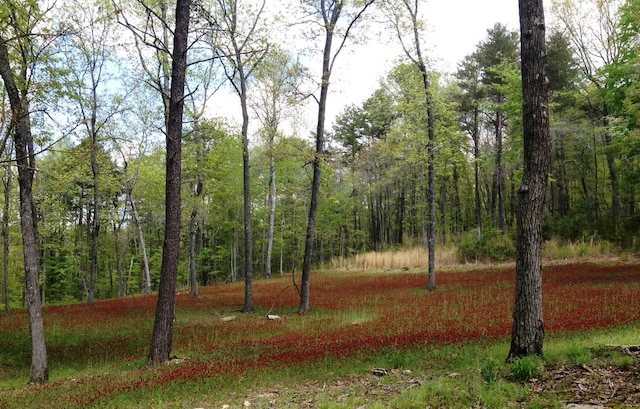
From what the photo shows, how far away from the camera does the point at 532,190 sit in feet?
21.0

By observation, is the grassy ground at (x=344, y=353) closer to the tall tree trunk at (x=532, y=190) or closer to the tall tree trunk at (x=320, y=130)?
the tall tree trunk at (x=532, y=190)

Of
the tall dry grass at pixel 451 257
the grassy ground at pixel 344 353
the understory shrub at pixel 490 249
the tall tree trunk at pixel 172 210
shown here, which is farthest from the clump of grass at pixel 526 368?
the understory shrub at pixel 490 249

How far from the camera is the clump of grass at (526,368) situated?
5.74m

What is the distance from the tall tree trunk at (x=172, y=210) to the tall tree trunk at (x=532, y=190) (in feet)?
23.7

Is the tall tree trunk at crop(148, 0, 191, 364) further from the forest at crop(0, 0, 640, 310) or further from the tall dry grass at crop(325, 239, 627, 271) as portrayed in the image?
the tall dry grass at crop(325, 239, 627, 271)

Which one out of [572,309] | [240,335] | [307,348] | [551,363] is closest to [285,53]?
[240,335]

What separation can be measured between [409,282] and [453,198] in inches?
1243

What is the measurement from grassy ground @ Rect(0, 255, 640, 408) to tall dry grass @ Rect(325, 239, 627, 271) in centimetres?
825

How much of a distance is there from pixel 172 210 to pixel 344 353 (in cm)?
504

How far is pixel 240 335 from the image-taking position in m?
12.7

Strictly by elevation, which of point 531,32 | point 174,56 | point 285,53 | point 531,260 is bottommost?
point 531,260

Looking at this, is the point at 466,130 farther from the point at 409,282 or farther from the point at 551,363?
the point at 551,363

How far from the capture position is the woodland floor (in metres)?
4.93

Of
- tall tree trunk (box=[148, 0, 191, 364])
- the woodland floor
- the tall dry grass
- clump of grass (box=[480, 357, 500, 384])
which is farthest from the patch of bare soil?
the tall dry grass
